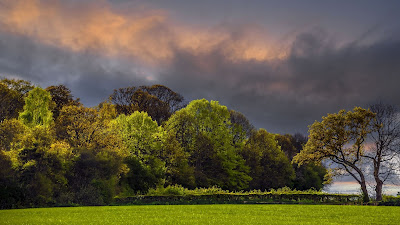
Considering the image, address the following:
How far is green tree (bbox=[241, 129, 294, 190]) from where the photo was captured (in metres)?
65.8

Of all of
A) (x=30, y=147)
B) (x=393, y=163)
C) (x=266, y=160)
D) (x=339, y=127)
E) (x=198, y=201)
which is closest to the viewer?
(x=30, y=147)

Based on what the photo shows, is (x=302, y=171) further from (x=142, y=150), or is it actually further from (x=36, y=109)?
(x=36, y=109)

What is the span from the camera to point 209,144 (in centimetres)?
5762

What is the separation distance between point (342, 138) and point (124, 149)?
25.9m

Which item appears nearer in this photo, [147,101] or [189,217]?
[189,217]

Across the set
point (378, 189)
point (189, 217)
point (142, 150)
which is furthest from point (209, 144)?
point (189, 217)

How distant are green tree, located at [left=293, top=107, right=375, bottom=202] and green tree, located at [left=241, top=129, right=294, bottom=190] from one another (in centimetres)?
2325

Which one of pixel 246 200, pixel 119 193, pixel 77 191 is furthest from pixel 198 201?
pixel 77 191

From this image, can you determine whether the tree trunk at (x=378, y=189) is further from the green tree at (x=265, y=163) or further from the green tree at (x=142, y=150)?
the green tree at (x=265, y=163)

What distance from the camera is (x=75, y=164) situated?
115 ft

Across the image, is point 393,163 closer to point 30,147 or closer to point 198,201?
point 198,201

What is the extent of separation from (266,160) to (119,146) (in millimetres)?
34692

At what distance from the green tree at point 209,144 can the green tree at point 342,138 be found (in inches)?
704

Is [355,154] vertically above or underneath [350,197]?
above
